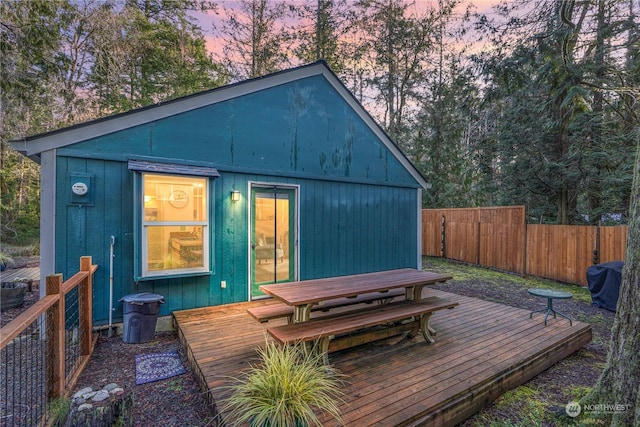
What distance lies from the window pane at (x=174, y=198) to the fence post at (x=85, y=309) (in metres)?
0.93

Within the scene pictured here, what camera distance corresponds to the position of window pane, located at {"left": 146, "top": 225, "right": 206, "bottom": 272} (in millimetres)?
4160

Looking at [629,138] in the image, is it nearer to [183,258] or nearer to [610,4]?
[610,4]

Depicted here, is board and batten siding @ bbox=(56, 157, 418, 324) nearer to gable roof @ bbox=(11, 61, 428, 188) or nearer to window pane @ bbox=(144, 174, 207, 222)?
window pane @ bbox=(144, 174, 207, 222)

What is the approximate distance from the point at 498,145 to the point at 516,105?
4.12 ft

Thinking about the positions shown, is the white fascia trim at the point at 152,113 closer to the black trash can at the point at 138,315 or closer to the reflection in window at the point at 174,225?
the reflection in window at the point at 174,225

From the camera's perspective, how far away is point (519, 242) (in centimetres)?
856

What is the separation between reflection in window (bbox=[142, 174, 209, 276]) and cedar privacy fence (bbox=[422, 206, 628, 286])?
27.8 feet

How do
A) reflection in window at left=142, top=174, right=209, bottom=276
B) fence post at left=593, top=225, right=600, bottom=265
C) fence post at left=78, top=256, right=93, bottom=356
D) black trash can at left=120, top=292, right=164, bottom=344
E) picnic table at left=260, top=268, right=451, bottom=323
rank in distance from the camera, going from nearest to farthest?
1. picnic table at left=260, top=268, right=451, bottom=323
2. fence post at left=78, top=256, right=93, bottom=356
3. black trash can at left=120, top=292, right=164, bottom=344
4. reflection in window at left=142, top=174, right=209, bottom=276
5. fence post at left=593, top=225, right=600, bottom=265

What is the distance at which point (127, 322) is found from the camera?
3721 mm

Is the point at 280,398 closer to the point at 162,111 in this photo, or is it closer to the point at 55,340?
the point at 55,340

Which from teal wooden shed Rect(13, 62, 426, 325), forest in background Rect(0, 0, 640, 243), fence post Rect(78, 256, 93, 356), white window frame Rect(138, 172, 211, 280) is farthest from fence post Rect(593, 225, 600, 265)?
fence post Rect(78, 256, 93, 356)

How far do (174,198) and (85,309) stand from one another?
1.78 metres

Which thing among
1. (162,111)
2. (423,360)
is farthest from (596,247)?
(162,111)

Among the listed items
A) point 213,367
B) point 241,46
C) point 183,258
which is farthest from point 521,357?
point 241,46
